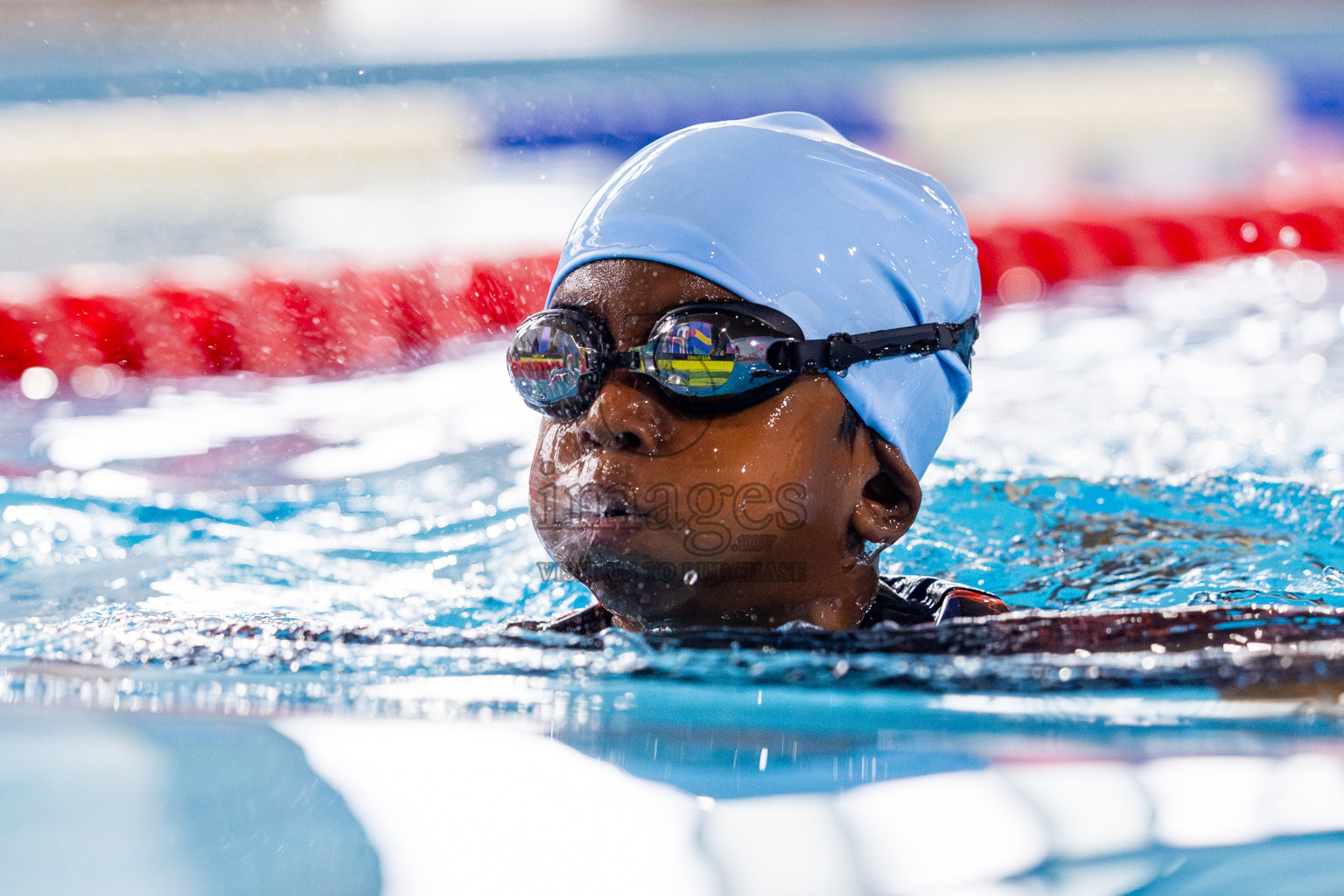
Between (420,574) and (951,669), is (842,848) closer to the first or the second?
(951,669)

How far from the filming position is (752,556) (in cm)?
141

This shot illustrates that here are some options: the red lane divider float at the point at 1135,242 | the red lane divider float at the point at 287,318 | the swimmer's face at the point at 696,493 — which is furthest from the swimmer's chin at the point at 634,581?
the red lane divider float at the point at 1135,242

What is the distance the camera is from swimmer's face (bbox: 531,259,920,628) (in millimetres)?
1360

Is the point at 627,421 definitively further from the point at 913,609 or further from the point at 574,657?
the point at 913,609

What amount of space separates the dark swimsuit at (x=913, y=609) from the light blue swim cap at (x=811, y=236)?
7.5 inches

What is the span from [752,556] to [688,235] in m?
0.35

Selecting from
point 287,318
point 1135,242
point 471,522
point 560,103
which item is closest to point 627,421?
point 471,522

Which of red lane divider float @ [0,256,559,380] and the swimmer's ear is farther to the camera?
red lane divider float @ [0,256,559,380]

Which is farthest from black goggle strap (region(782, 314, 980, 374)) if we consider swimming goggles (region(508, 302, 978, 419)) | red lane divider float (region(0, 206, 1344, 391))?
red lane divider float (region(0, 206, 1344, 391))

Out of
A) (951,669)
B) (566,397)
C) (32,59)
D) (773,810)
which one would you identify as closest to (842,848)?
(773,810)

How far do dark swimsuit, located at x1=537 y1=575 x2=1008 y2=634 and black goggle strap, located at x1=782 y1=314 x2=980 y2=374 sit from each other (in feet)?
1.05

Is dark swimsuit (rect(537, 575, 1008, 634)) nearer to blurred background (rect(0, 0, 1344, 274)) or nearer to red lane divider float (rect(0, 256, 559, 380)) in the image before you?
red lane divider float (rect(0, 256, 559, 380))

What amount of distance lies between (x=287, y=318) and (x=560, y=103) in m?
5.92

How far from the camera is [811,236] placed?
1.46m
